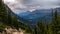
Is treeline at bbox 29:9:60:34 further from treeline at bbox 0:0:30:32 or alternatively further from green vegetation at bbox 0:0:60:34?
treeline at bbox 0:0:30:32

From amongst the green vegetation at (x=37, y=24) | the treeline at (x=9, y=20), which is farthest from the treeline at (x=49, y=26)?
the treeline at (x=9, y=20)

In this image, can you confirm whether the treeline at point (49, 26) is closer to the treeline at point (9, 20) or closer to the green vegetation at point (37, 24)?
the green vegetation at point (37, 24)

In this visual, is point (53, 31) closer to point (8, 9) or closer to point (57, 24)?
point (57, 24)

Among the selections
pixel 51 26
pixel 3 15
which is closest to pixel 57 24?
pixel 51 26

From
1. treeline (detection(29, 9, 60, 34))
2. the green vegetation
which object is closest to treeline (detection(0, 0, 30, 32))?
the green vegetation

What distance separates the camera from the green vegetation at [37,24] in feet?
84.3

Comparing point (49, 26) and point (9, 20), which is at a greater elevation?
point (9, 20)

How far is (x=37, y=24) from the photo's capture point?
26969 millimetres

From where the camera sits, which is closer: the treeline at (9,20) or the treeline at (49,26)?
the treeline at (49,26)

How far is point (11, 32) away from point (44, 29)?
3.92 meters

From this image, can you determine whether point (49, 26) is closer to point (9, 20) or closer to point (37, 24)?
point (37, 24)

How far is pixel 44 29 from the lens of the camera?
26.0 m

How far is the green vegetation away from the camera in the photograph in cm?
2569

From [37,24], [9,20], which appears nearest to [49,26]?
[37,24]
